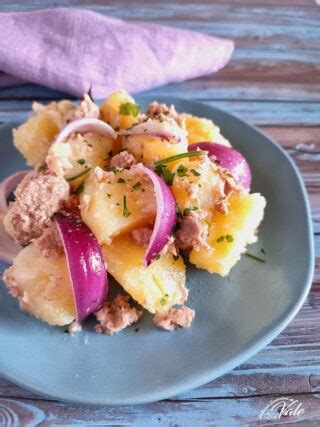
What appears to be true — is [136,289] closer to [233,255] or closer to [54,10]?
[233,255]

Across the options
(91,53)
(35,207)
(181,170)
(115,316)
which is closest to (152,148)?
(181,170)

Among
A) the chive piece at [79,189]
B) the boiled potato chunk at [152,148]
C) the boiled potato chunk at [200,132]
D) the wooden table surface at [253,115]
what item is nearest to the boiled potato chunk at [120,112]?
the boiled potato chunk at [152,148]

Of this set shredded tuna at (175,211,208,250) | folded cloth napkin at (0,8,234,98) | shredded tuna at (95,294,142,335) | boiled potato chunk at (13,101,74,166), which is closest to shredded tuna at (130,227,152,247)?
shredded tuna at (175,211,208,250)

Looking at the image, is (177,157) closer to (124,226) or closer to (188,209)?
(188,209)

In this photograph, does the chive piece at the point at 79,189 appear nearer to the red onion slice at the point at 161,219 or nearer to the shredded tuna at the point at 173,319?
the red onion slice at the point at 161,219

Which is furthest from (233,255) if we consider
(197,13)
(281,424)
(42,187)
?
(197,13)
